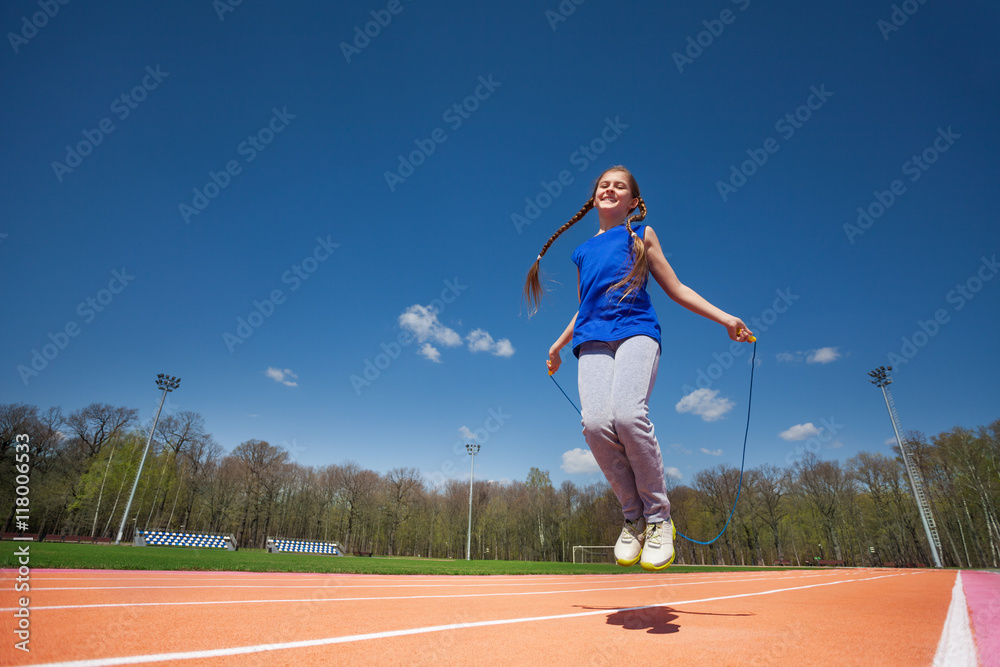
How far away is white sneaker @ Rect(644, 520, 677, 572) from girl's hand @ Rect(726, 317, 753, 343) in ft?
3.89

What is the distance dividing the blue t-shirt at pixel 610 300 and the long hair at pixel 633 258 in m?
0.03

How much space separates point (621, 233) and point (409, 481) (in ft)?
204

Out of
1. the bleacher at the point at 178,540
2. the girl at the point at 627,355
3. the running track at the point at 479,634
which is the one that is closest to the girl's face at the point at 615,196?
the girl at the point at 627,355

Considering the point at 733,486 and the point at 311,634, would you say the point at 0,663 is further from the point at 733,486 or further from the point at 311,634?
the point at 733,486

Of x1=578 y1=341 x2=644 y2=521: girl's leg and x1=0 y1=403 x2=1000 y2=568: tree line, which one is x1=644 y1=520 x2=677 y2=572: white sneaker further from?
x1=0 y1=403 x2=1000 y2=568: tree line

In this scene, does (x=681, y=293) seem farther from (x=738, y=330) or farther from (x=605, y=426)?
(x=605, y=426)

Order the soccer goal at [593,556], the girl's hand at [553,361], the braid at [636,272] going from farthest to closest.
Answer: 1. the soccer goal at [593,556]
2. the girl's hand at [553,361]
3. the braid at [636,272]

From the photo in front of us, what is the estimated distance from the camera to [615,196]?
3.21 metres

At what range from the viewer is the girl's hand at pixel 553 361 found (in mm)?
3445

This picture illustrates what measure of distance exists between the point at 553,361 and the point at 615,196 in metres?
1.36

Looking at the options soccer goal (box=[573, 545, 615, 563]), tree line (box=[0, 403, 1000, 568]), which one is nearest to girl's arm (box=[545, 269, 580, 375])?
tree line (box=[0, 403, 1000, 568])

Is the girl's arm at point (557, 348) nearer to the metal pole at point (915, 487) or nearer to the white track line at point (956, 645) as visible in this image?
the white track line at point (956, 645)

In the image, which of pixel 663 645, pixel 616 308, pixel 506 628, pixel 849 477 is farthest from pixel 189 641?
pixel 849 477

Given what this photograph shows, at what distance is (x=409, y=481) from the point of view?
59.7 metres
